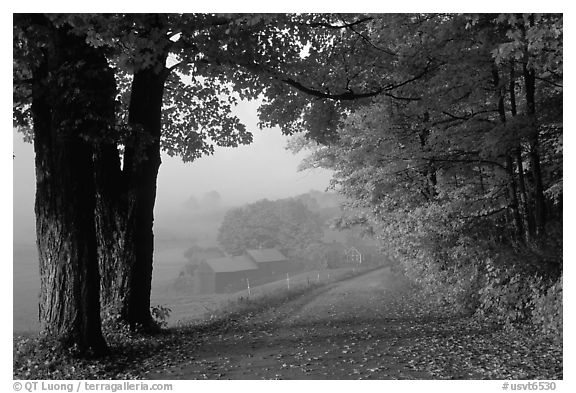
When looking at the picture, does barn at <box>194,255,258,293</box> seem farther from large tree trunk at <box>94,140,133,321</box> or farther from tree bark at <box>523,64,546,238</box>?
tree bark at <box>523,64,546,238</box>

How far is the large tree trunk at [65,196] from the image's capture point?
6.31 metres

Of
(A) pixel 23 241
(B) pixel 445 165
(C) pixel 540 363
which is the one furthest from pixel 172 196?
(C) pixel 540 363

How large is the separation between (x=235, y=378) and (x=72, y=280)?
2.69 meters

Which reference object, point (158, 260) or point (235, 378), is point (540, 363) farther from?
point (158, 260)

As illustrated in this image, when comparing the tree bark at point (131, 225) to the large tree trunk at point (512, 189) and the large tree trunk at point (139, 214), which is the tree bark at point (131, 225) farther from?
the large tree trunk at point (512, 189)

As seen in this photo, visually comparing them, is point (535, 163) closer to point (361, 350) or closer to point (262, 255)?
point (361, 350)

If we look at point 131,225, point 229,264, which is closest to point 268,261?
point 229,264

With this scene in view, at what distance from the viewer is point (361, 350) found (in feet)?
21.8

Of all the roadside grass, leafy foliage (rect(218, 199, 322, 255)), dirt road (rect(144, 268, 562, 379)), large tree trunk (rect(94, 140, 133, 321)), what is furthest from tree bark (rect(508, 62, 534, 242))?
leafy foliage (rect(218, 199, 322, 255))

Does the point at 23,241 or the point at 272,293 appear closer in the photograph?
the point at 23,241

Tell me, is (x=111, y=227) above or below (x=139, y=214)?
below

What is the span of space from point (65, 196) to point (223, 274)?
9811 millimetres

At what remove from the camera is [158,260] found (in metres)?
13.2

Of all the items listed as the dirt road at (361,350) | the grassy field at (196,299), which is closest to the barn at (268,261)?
the grassy field at (196,299)
